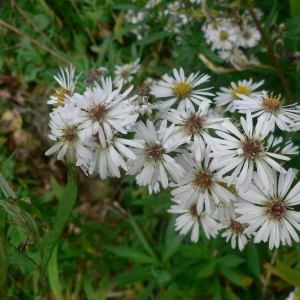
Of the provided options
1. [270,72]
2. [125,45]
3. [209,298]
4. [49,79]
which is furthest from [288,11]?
[209,298]

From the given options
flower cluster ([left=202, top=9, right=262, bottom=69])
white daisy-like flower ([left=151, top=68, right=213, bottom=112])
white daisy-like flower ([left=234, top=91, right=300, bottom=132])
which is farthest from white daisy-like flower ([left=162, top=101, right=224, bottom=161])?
flower cluster ([left=202, top=9, right=262, bottom=69])

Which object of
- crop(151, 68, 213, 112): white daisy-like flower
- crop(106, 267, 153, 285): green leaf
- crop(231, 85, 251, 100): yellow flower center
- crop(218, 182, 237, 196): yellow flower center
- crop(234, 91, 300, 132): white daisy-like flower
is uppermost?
crop(231, 85, 251, 100): yellow flower center

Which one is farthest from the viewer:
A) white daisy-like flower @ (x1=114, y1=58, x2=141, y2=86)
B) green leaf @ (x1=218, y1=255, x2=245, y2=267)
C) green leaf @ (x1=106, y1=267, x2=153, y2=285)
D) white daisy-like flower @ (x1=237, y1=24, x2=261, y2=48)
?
white daisy-like flower @ (x1=237, y1=24, x2=261, y2=48)

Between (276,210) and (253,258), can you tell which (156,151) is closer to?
(276,210)

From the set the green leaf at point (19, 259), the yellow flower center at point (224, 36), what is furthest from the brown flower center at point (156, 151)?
the yellow flower center at point (224, 36)

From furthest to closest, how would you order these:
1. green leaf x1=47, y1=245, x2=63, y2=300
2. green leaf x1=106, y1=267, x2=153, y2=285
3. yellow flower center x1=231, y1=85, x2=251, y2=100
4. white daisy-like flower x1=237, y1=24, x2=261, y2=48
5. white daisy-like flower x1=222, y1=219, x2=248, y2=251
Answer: white daisy-like flower x1=237, y1=24, x2=261, y2=48 < green leaf x1=106, y1=267, x2=153, y2=285 < green leaf x1=47, y1=245, x2=63, y2=300 < yellow flower center x1=231, y1=85, x2=251, y2=100 < white daisy-like flower x1=222, y1=219, x2=248, y2=251

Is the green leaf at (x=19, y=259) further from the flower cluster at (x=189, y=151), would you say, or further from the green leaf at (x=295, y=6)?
the green leaf at (x=295, y=6)

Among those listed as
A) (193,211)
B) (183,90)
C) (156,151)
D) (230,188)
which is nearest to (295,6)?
(183,90)

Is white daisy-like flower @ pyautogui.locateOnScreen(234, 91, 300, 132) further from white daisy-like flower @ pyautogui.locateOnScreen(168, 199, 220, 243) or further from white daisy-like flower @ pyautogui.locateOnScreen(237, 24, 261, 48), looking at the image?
white daisy-like flower @ pyautogui.locateOnScreen(237, 24, 261, 48)

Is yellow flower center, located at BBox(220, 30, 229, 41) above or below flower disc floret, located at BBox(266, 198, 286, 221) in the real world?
above
